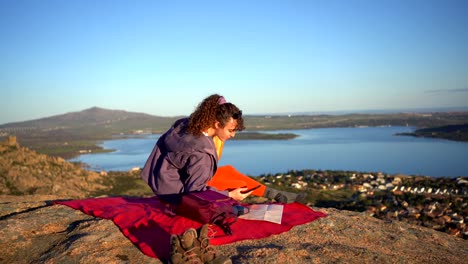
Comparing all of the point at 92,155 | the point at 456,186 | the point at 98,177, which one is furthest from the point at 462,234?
the point at 92,155

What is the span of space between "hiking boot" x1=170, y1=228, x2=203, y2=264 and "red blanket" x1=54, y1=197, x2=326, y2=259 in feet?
A: 1.00

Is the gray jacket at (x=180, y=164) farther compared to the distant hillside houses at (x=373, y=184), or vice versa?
the distant hillside houses at (x=373, y=184)

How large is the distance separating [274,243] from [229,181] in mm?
1727

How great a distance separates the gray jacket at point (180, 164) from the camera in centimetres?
346

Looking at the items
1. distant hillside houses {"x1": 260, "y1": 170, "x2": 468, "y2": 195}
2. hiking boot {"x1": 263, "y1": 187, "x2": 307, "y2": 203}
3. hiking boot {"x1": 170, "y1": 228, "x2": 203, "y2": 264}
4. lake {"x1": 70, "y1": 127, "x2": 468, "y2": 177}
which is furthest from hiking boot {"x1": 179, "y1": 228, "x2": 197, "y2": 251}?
lake {"x1": 70, "y1": 127, "x2": 468, "y2": 177}

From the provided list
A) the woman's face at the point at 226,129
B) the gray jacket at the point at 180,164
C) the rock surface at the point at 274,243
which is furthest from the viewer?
the woman's face at the point at 226,129

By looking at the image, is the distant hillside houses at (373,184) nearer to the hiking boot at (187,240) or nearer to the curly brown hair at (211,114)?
the curly brown hair at (211,114)

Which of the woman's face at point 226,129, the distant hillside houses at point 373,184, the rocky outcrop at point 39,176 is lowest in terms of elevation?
the distant hillside houses at point 373,184

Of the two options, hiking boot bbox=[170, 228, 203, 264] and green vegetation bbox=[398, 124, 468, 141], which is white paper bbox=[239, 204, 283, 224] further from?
green vegetation bbox=[398, 124, 468, 141]

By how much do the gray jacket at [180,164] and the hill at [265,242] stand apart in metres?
0.64

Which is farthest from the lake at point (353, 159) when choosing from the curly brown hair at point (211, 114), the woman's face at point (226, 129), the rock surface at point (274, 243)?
the curly brown hair at point (211, 114)

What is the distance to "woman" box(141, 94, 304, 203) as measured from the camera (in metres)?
3.47

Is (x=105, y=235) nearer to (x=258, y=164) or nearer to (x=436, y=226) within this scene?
(x=436, y=226)

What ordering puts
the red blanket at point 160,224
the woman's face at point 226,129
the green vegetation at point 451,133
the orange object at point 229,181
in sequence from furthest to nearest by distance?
1. the green vegetation at point 451,133
2. the orange object at point 229,181
3. the woman's face at point 226,129
4. the red blanket at point 160,224
